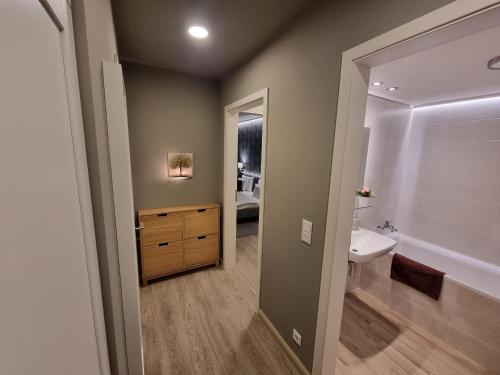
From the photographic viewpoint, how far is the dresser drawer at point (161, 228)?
2.38 metres

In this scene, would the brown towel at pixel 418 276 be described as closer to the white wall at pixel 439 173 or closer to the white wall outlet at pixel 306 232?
the white wall at pixel 439 173

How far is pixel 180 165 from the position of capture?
2.69m

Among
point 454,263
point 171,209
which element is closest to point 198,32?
point 171,209

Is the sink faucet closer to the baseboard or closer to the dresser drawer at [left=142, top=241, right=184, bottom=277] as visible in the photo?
the baseboard

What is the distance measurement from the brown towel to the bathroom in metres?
0.04

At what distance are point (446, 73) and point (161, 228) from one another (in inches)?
125

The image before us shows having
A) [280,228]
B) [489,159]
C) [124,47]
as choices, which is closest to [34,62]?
[280,228]

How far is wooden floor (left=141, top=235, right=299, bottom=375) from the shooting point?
1.63 meters

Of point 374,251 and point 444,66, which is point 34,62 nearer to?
point 374,251

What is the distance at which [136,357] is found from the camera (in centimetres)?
104

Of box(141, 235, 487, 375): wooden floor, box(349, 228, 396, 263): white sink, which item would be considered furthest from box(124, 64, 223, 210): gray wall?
box(349, 228, 396, 263): white sink

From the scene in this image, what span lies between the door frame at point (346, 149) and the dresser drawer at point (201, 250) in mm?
1719

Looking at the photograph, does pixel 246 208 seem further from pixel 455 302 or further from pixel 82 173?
pixel 82 173

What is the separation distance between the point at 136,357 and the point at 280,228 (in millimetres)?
1168
